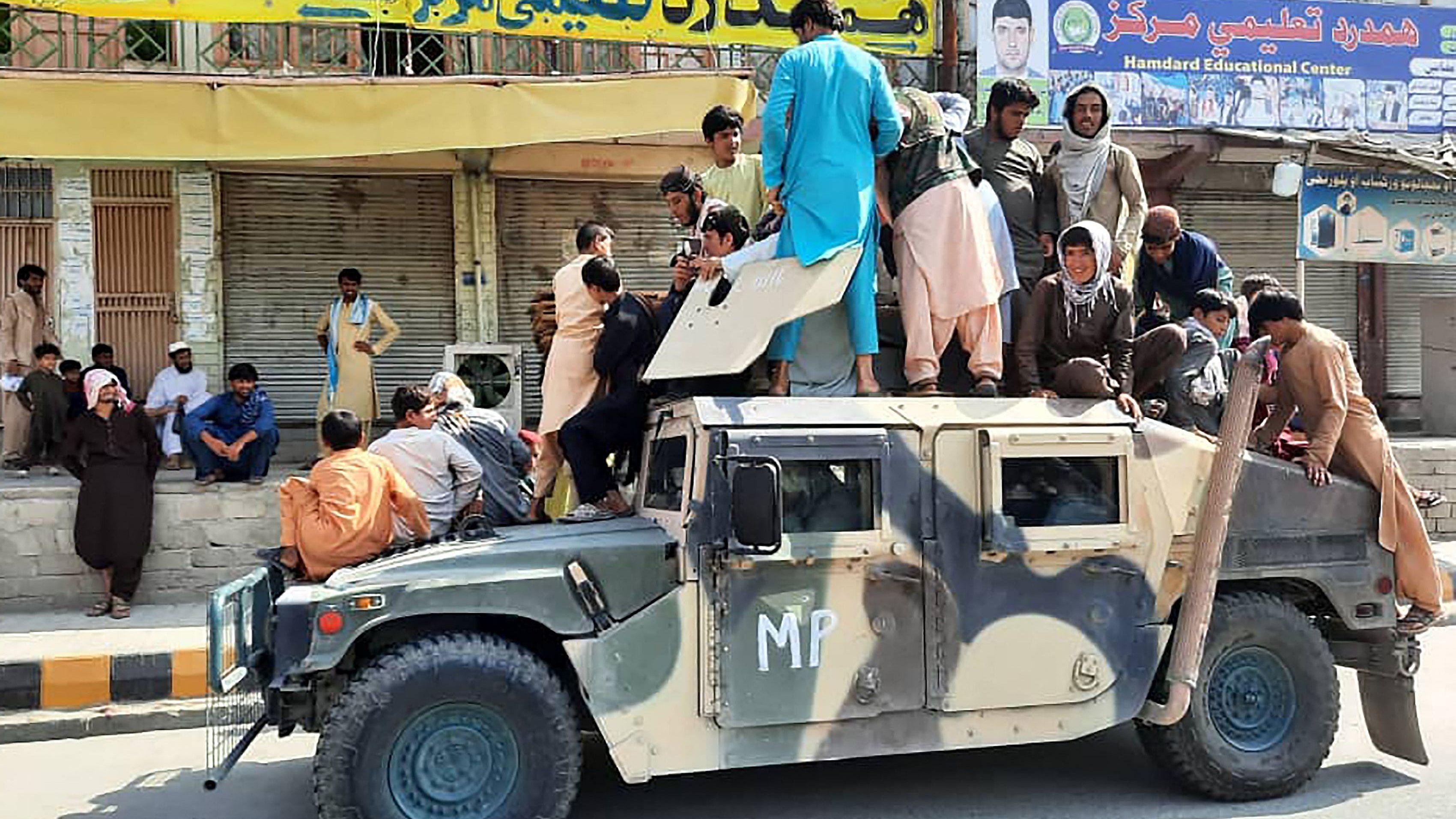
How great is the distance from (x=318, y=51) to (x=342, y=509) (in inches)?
286

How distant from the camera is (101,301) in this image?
10.8 meters

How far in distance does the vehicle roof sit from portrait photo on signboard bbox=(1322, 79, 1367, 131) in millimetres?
8360

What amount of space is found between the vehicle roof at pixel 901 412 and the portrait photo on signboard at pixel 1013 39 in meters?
6.72

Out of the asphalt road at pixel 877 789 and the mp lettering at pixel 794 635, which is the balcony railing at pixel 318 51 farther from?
the mp lettering at pixel 794 635

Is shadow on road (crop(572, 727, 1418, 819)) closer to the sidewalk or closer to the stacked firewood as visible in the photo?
the stacked firewood

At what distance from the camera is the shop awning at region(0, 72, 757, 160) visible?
898cm

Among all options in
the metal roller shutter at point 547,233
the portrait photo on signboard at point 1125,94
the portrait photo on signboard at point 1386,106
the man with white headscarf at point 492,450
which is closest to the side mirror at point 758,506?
the man with white headscarf at point 492,450

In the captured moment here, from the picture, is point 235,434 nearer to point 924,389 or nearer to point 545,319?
point 545,319

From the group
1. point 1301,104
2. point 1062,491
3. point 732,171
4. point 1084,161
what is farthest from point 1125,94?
point 1062,491

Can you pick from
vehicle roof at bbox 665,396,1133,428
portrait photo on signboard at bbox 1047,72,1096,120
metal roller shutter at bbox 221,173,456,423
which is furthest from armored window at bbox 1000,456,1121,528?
metal roller shutter at bbox 221,173,456,423

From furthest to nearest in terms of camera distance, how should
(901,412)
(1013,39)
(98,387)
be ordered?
(1013,39)
(98,387)
(901,412)

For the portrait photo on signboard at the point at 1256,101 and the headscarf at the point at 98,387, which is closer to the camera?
the headscarf at the point at 98,387

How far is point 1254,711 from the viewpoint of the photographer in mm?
5039

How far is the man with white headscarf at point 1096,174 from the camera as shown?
598 centimetres
